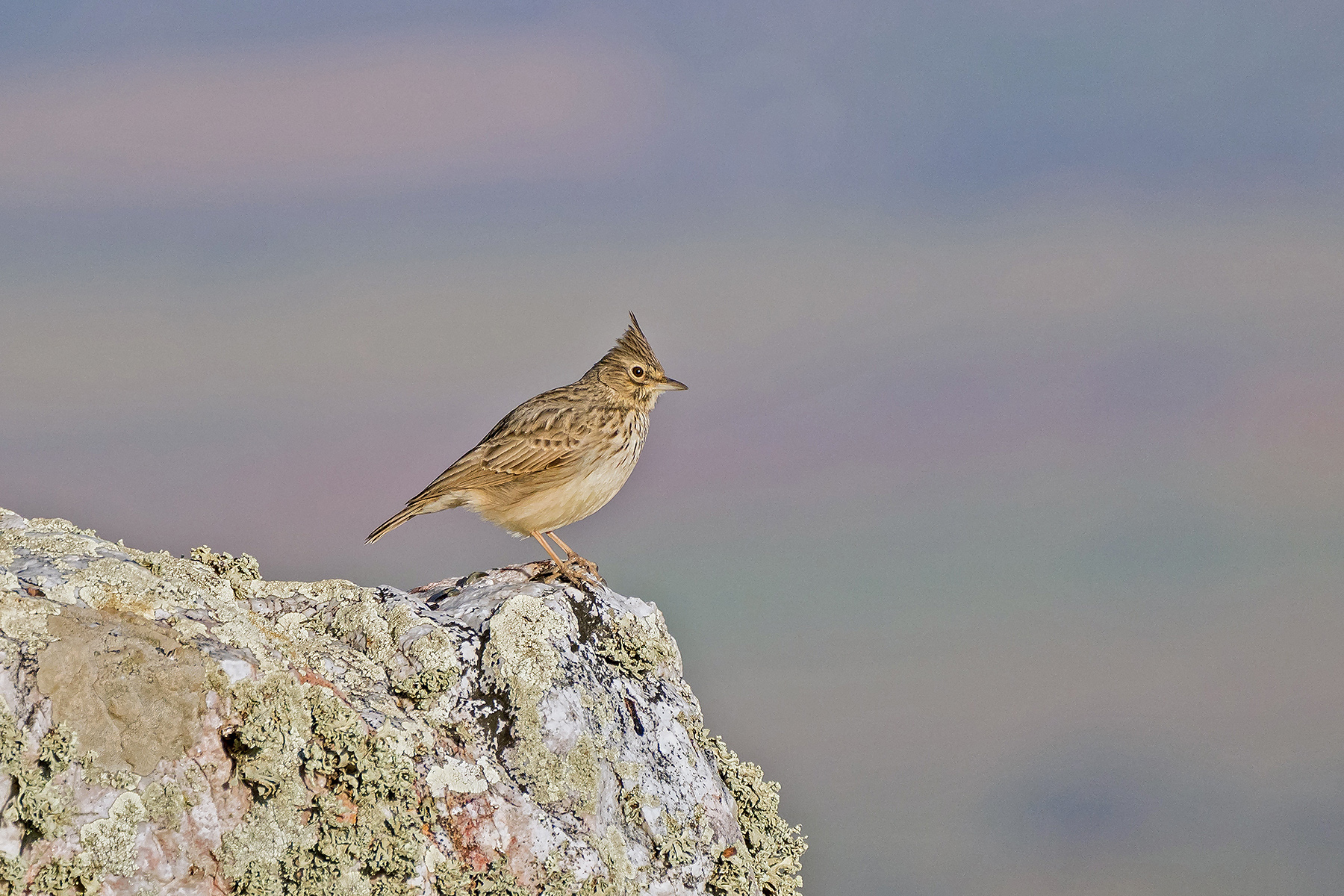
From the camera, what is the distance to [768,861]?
636 centimetres

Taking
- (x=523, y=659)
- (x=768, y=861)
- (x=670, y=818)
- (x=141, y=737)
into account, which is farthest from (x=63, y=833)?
(x=768, y=861)

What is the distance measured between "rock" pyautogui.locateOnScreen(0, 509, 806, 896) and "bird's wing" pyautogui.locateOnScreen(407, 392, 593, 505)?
3554 mm

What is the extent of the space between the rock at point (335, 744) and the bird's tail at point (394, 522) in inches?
138

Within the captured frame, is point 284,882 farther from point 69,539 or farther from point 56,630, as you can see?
point 69,539

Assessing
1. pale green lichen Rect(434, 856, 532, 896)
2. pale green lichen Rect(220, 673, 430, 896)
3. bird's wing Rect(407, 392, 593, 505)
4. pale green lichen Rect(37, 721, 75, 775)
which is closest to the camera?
pale green lichen Rect(37, 721, 75, 775)

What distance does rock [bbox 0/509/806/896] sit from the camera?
4441mm

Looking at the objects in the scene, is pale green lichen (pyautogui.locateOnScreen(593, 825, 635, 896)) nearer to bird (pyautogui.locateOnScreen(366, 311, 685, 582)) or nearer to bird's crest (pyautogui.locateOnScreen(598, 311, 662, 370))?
bird (pyautogui.locateOnScreen(366, 311, 685, 582))

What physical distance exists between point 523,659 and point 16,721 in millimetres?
2193

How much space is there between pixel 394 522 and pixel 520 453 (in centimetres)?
120

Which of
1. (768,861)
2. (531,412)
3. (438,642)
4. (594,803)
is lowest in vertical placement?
(768,861)

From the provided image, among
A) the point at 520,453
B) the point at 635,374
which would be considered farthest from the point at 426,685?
the point at 635,374

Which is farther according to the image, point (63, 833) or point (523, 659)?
point (523, 659)

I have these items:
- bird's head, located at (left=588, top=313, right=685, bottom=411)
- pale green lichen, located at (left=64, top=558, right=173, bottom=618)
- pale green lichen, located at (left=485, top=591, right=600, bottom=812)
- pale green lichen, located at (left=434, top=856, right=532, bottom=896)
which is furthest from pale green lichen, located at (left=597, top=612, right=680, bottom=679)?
bird's head, located at (left=588, top=313, right=685, bottom=411)

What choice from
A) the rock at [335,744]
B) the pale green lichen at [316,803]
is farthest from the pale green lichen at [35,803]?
the pale green lichen at [316,803]
